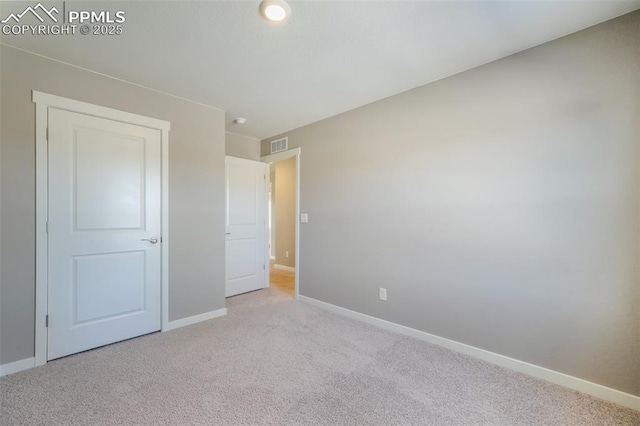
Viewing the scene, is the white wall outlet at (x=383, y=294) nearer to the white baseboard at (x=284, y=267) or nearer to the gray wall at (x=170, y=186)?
the gray wall at (x=170, y=186)

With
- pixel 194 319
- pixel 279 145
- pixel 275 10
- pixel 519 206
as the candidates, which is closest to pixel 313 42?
pixel 275 10

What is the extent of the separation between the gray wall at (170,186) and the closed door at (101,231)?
14 cm

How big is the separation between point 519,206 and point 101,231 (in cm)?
355

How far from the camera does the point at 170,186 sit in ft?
9.57

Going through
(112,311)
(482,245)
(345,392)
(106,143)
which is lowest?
(345,392)

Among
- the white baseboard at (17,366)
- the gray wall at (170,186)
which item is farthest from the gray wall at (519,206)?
the white baseboard at (17,366)

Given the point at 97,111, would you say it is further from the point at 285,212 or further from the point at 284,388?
the point at 285,212

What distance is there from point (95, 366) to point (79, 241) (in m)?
1.04

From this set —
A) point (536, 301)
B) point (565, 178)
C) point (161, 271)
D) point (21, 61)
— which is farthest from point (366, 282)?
point (21, 61)

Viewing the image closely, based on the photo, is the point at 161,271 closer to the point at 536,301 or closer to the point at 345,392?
the point at 345,392

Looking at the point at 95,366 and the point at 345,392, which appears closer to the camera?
the point at 345,392

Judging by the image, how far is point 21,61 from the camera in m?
2.12

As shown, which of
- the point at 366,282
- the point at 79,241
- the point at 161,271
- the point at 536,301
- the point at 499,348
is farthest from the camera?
the point at 366,282

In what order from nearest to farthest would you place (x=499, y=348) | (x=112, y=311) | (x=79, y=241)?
(x=499, y=348) < (x=79, y=241) < (x=112, y=311)
